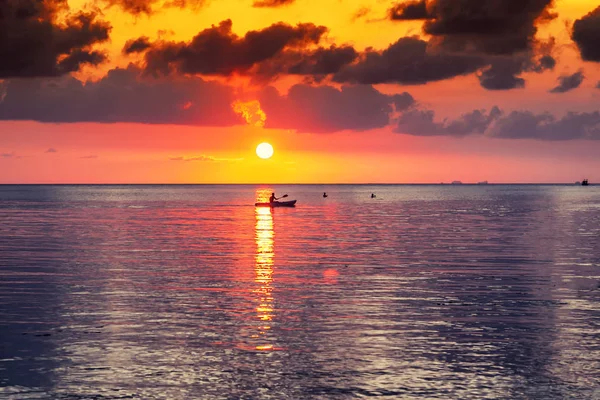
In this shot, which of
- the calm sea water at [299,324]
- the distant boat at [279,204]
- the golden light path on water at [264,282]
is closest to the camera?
the calm sea water at [299,324]

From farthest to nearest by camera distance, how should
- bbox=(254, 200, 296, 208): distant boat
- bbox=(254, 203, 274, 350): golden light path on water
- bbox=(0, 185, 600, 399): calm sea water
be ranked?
bbox=(254, 200, 296, 208): distant boat < bbox=(254, 203, 274, 350): golden light path on water < bbox=(0, 185, 600, 399): calm sea water

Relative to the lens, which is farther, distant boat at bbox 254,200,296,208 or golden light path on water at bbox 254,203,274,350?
distant boat at bbox 254,200,296,208

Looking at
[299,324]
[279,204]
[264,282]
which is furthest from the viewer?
[279,204]

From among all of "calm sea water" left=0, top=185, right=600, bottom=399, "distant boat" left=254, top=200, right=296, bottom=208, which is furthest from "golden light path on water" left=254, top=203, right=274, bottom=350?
"distant boat" left=254, top=200, right=296, bottom=208

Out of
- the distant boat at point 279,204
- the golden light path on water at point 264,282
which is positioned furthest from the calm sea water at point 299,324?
the distant boat at point 279,204

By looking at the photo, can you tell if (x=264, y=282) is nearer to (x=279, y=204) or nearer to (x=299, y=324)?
(x=299, y=324)

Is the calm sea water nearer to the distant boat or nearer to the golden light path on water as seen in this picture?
the golden light path on water

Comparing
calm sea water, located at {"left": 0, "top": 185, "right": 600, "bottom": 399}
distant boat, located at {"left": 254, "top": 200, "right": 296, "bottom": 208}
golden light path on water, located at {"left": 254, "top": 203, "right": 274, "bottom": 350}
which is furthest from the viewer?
distant boat, located at {"left": 254, "top": 200, "right": 296, "bottom": 208}

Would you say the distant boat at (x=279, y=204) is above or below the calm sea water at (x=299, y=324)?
above

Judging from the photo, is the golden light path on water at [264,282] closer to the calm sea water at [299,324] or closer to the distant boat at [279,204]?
the calm sea water at [299,324]

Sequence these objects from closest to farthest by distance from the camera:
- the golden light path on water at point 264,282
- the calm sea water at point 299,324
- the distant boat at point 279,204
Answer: the calm sea water at point 299,324 < the golden light path on water at point 264,282 < the distant boat at point 279,204

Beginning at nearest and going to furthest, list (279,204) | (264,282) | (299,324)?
(299,324) < (264,282) < (279,204)

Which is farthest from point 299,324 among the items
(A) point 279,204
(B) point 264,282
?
(A) point 279,204

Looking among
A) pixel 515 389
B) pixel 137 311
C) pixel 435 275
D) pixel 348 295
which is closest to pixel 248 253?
pixel 435 275
